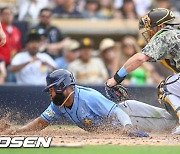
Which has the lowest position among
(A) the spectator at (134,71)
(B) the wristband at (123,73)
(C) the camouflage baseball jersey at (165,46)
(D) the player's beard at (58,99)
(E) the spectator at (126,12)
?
(A) the spectator at (134,71)

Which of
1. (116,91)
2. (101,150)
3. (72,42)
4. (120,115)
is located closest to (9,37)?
(72,42)

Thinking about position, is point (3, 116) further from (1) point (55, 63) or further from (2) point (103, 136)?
(1) point (55, 63)

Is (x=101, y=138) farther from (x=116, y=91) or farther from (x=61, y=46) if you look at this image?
(x=61, y=46)

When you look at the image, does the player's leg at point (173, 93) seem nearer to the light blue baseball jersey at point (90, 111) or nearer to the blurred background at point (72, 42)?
the light blue baseball jersey at point (90, 111)

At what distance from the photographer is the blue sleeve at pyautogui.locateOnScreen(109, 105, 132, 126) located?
8.74 metres

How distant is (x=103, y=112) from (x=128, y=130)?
1.55 feet

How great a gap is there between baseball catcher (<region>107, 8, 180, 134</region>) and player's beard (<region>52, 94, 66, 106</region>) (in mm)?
721

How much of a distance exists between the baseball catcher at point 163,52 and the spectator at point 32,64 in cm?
445

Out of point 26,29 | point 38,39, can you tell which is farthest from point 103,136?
point 26,29

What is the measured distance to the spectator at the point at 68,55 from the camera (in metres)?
14.8

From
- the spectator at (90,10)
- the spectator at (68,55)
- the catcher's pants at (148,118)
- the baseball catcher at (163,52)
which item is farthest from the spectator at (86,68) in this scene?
the baseball catcher at (163,52)

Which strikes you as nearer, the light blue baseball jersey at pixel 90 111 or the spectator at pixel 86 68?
the light blue baseball jersey at pixel 90 111

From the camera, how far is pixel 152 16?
951cm

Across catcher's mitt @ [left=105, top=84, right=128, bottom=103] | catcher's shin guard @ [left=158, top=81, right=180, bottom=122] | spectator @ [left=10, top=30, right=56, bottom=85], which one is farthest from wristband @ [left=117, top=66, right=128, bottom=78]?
spectator @ [left=10, top=30, right=56, bottom=85]
